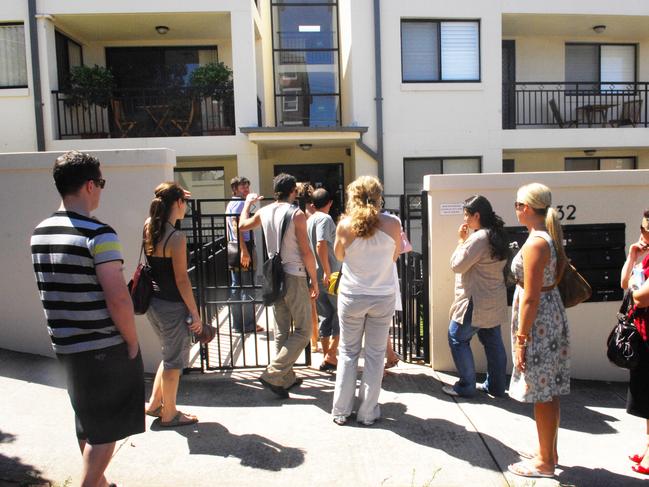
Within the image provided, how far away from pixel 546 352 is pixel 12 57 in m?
12.1

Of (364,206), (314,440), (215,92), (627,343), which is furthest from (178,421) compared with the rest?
(215,92)

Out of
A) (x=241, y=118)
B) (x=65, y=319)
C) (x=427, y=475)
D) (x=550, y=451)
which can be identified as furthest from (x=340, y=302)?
(x=241, y=118)

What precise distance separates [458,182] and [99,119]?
9677 mm

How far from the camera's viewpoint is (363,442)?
3.91 metres

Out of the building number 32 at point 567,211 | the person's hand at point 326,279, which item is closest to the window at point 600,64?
the building number 32 at point 567,211

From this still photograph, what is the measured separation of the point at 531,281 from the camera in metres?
3.24

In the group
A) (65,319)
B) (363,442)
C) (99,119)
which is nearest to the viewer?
(65,319)

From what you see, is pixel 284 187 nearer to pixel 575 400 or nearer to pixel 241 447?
pixel 241 447

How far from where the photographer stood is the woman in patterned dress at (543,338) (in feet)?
10.9

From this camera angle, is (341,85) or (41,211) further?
(341,85)

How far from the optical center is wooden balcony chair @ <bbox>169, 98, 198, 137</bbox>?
1155 centimetres

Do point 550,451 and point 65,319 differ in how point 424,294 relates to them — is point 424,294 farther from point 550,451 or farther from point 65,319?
point 65,319

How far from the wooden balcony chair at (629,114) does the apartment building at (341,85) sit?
49mm

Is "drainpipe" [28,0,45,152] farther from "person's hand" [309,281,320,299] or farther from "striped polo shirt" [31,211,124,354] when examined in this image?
"striped polo shirt" [31,211,124,354]
